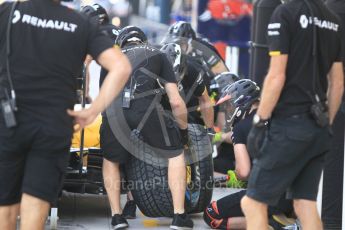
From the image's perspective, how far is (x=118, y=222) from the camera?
25.9 feet

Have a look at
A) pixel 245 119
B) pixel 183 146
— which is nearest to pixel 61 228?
pixel 183 146

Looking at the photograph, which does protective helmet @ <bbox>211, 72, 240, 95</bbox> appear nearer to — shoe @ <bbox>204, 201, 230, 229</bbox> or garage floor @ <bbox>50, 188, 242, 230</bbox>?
garage floor @ <bbox>50, 188, 242, 230</bbox>

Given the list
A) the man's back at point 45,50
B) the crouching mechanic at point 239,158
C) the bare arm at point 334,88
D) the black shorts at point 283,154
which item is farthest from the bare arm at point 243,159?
the man's back at point 45,50

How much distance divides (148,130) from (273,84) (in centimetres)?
246

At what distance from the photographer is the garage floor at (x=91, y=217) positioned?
812cm

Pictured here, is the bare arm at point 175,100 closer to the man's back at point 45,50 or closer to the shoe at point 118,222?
the shoe at point 118,222

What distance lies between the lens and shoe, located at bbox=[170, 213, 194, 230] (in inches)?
309

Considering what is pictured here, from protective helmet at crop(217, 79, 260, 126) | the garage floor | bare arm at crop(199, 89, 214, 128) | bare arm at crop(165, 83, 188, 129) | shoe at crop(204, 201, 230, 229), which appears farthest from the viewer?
bare arm at crop(199, 89, 214, 128)

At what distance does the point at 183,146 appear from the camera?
807 centimetres

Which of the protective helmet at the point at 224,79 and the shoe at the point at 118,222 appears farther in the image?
the protective helmet at the point at 224,79

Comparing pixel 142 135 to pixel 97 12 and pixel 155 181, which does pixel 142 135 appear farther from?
pixel 97 12

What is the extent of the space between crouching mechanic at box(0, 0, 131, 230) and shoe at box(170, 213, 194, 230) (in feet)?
8.27

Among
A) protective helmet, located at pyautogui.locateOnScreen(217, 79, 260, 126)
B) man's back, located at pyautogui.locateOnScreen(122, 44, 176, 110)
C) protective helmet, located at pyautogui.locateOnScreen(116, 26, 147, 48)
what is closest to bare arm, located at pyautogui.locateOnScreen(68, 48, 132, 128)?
protective helmet, located at pyautogui.locateOnScreen(217, 79, 260, 126)

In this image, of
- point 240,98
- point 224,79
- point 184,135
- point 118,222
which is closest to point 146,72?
point 184,135
